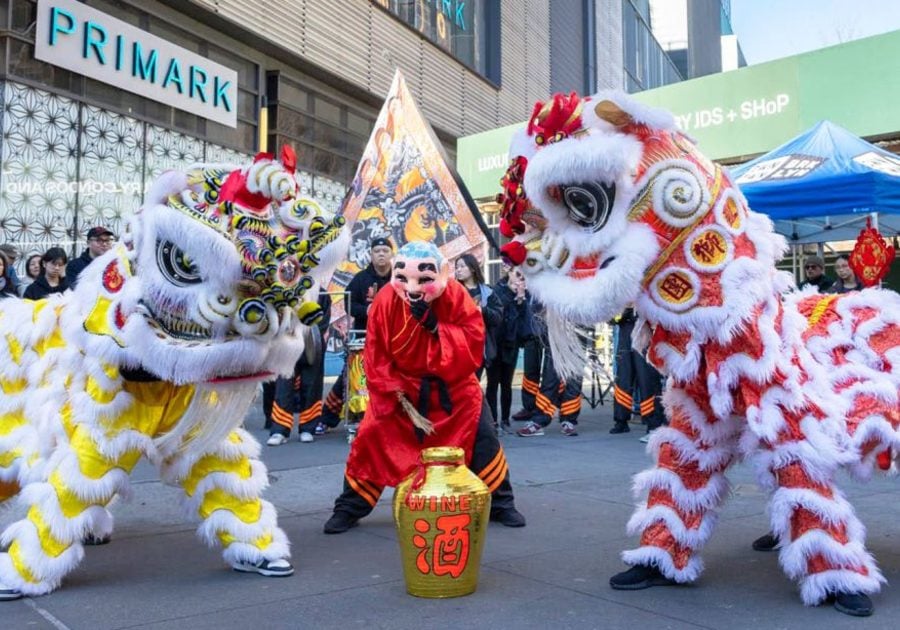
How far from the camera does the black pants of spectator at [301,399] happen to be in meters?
7.75

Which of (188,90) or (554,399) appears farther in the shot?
(188,90)

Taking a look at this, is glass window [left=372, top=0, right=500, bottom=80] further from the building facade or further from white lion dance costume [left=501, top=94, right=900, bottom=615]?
white lion dance costume [left=501, top=94, right=900, bottom=615]

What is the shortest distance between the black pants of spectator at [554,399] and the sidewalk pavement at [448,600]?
2.98m

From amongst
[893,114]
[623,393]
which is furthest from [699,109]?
[623,393]

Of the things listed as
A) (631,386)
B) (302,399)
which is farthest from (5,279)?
(631,386)

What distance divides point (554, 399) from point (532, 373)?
45 cm

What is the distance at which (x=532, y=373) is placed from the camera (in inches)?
360

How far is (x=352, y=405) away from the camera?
7840 millimetres

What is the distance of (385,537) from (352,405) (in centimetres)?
339

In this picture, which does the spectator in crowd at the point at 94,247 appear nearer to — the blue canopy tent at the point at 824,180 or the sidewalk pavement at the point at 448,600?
the sidewalk pavement at the point at 448,600

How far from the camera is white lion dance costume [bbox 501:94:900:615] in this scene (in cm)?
309

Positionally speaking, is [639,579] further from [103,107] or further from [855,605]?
[103,107]

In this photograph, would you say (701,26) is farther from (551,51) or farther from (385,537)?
(385,537)

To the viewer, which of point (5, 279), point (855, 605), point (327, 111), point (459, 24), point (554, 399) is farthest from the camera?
point (459, 24)
